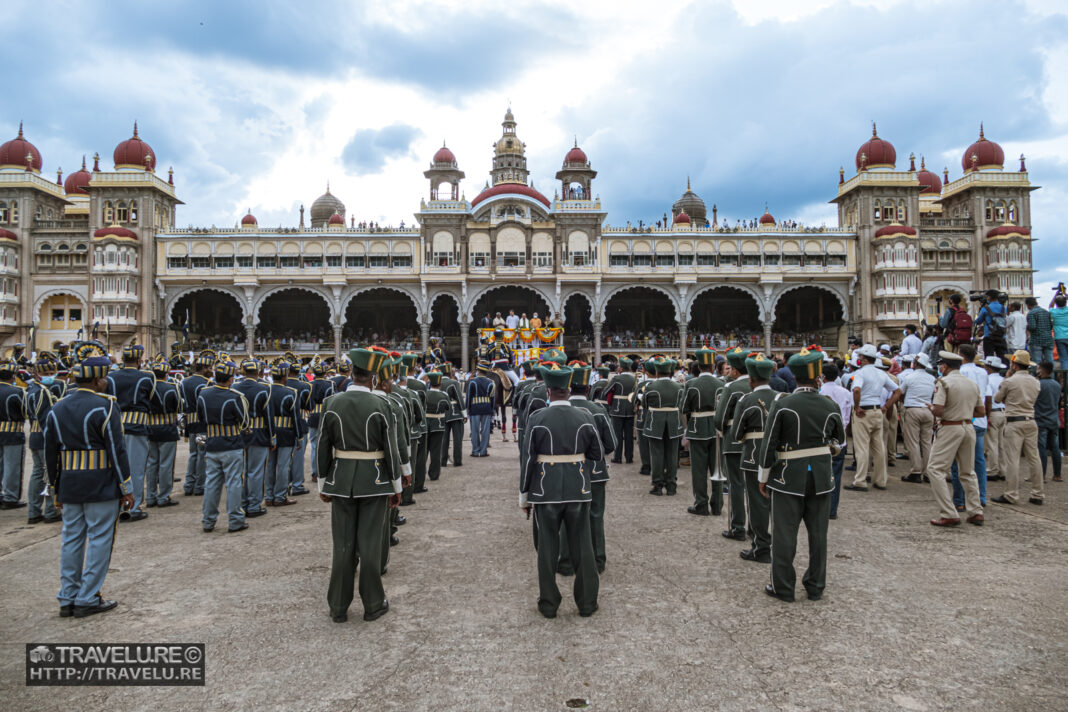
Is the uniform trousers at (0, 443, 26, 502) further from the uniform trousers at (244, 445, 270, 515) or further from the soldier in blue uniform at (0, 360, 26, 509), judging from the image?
the uniform trousers at (244, 445, 270, 515)

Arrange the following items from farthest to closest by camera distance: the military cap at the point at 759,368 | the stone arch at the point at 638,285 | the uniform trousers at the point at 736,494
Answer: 1. the stone arch at the point at 638,285
2. the uniform trousers at the point at 736,494
3. the military cap at the point at 759,368

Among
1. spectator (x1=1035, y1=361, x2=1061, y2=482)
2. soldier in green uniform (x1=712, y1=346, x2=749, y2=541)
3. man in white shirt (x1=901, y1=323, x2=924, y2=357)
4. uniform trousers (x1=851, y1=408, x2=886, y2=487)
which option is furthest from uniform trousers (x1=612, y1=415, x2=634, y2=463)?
man in white shirt (x1=901, y1=323, x2=924, y2=357)

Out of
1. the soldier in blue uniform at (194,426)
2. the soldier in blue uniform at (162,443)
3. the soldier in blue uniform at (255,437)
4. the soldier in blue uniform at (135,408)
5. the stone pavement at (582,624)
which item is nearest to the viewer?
the stone pavement at (582,624)

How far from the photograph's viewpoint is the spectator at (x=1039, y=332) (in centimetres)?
1124

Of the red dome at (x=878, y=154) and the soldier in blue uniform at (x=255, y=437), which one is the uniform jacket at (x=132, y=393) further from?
the red dome at (x=878, y=154)

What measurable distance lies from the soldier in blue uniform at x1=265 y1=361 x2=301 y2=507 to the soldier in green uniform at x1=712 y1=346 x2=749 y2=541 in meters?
5.83

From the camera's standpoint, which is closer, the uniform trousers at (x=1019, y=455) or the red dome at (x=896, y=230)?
the uniform trousers at (x=1019, y=455)

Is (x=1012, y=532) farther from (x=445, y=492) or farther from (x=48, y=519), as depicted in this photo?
(x=48, y=519)

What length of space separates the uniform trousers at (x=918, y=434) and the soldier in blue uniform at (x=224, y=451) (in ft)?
33.0

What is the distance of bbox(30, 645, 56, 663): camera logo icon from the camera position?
13.3ft

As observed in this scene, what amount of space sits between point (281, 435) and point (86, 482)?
3740mm

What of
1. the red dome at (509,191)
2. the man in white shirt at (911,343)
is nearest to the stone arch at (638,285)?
the red dome at (509,191)

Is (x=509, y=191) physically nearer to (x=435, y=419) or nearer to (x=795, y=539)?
(x=435, y=419)

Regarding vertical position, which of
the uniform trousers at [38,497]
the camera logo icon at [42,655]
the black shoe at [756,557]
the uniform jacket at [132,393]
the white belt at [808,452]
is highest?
the uniform jacket at [132,393]
